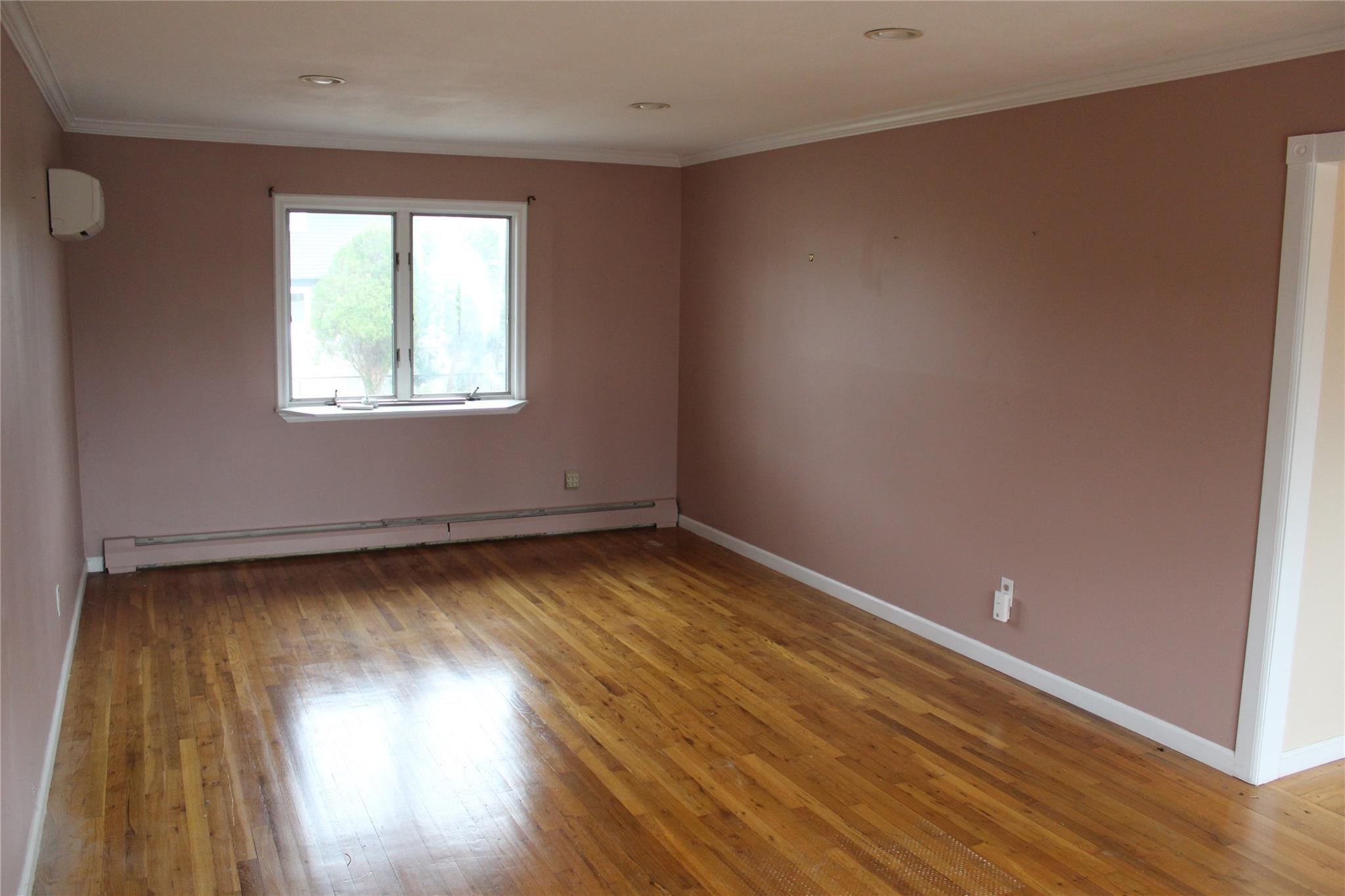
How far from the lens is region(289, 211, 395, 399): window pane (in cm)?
582

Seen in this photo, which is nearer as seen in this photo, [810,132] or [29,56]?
[29,56]

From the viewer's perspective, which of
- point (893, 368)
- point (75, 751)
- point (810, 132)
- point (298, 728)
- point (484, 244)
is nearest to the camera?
point (75, 751)

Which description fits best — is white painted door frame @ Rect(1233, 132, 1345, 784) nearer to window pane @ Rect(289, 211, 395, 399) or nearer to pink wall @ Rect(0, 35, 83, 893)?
pink wall @ Rect(0, 35, 83, 893)

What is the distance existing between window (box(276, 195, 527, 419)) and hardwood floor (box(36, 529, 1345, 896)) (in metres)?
1.46

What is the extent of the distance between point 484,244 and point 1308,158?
14.2 feet

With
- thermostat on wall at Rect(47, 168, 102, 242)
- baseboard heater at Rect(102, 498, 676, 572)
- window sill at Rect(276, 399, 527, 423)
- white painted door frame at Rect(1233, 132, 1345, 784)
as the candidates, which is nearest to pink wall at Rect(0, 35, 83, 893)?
thermostat on wall at Rect(47, 168, 102, 242)

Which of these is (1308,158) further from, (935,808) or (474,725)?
(474,725)

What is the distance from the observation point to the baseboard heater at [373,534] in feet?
18.4

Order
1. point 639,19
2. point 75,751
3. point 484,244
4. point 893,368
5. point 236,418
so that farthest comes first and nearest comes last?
point 484,244, point 236,418, point 893,368, point 75,751, point 639,19

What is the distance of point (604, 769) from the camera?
3.41 metres

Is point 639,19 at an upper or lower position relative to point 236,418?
upper

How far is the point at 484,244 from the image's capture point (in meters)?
→ 6.21

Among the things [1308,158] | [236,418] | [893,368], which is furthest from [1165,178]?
[236,418]

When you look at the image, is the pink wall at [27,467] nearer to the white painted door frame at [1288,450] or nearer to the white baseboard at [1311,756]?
the white painted door frame at [1288,450]
